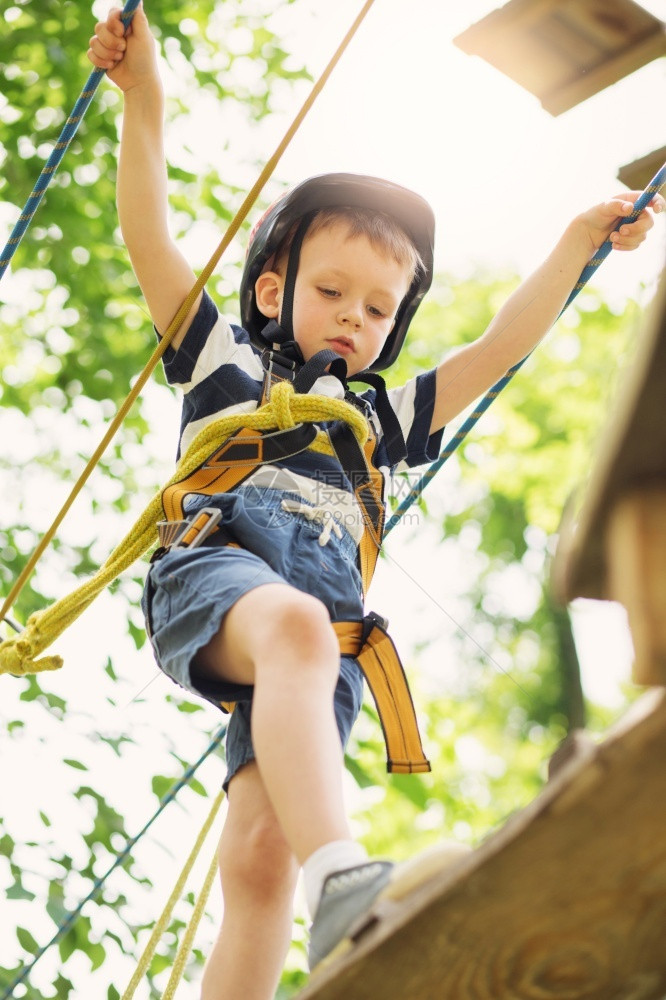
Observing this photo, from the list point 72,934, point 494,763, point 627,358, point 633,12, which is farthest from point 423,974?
point 494,763

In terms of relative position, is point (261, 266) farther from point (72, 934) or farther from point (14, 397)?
point (14, 397)

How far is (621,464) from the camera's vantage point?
83 cm

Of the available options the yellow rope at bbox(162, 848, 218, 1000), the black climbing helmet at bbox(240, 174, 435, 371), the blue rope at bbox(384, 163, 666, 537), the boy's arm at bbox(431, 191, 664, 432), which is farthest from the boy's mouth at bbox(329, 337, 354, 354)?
the yellow rope at bbox(162, 848, 218, 1000)

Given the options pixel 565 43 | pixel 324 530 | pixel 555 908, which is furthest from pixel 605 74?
pixel 555 908

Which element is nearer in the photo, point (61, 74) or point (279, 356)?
point (279, 356)

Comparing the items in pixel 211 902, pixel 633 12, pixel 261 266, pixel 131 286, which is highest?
pixel 131 286

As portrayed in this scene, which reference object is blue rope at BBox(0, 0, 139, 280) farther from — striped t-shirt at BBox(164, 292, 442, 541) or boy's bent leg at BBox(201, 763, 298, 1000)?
boy's bent leg at BBox(201, 763, 298, 1000)

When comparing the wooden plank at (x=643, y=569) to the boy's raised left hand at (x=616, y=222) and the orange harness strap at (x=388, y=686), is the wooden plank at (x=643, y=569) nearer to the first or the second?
the orange harness strap at (x=388, y=686)

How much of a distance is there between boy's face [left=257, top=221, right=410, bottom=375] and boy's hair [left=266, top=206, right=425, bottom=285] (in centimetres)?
2

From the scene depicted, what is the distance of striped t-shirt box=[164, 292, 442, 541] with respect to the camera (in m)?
1.82

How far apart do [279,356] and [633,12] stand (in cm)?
97

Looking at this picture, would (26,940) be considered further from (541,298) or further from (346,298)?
(541,298)

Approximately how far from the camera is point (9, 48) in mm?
3721

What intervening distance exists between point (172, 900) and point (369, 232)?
1279mm
